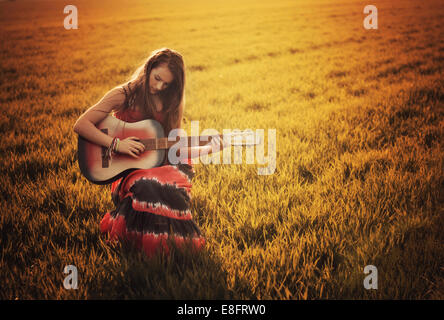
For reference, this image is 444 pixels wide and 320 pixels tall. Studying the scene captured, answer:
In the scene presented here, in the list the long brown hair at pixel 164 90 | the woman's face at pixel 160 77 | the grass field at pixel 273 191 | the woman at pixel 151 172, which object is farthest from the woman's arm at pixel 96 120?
the grass field at pixel 273 191

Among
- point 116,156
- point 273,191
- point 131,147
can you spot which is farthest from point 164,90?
point 273,191

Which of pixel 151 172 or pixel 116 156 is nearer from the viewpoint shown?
pixel 151 172

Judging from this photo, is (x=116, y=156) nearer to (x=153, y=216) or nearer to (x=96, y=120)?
(x=96, y=120)

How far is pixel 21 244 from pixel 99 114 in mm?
1007

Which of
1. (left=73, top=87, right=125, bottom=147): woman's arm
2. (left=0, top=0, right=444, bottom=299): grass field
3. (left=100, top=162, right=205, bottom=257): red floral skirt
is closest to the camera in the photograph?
(left=0, top=0, right=444, bottom=299): grass field

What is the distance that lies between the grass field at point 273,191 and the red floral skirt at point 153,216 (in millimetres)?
96

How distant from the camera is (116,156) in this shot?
1.73 metres

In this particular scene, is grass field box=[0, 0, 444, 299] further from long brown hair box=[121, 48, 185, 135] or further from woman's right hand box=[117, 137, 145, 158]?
long brown hair box=[121, 48, 185, 135]

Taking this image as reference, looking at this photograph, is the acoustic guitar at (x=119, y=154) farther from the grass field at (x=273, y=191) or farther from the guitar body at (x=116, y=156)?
the grass field at (x=273, y=191)

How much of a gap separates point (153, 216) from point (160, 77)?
99 cm

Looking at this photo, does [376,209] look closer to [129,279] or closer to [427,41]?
[129,279]

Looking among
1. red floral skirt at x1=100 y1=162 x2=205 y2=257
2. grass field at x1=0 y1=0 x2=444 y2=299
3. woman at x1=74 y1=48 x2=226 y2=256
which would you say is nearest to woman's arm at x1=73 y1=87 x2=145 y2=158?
woman at x1=74 y1=48 x2=226 y2=256

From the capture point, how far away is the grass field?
1355 mm
